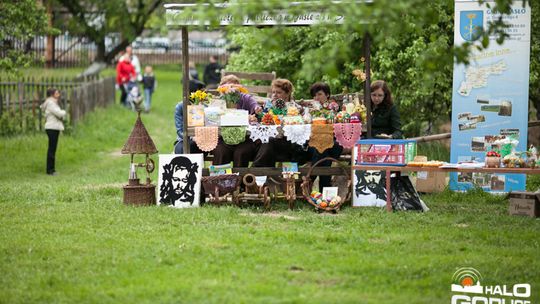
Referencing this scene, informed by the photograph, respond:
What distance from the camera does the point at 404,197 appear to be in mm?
12500

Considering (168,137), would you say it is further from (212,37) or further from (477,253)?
(212,37)

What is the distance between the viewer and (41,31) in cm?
2111

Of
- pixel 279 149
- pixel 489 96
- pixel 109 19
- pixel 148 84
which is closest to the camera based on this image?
pixel 279 149

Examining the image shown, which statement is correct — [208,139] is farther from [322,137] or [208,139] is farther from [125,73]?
Answer: [125,73]

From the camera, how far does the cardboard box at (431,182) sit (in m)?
14.6

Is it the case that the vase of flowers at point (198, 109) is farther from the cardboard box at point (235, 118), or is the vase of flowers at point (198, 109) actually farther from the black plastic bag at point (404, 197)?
the black plastic bag at point (404, 197)

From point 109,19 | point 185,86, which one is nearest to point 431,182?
point 185,86

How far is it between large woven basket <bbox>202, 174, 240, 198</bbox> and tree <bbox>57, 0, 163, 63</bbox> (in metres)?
27.0

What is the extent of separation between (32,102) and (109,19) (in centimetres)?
1667

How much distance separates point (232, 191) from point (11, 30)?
29.0 ft

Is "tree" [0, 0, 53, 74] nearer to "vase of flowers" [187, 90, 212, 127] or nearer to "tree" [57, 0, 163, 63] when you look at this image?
"vase of flowers" [187, 90, 212, 127]

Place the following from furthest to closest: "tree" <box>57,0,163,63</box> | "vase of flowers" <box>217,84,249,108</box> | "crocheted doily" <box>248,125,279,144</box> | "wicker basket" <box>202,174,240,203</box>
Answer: "tree" <box>57,0,163,63</box> < "vase of flowers" <box>217,84,249,108</box> < "crocheted doily" <box>248,125,279,144</box> < "wicker basket" <box>202,174,240,203</box>

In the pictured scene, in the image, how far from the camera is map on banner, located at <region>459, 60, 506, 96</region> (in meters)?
14.2

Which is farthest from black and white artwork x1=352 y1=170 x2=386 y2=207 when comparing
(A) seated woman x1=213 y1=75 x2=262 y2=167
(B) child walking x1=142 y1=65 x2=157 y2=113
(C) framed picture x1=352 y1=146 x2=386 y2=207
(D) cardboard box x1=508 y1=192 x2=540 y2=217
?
(B) child walking x1=142 y1=65 x2=157 y2=113
